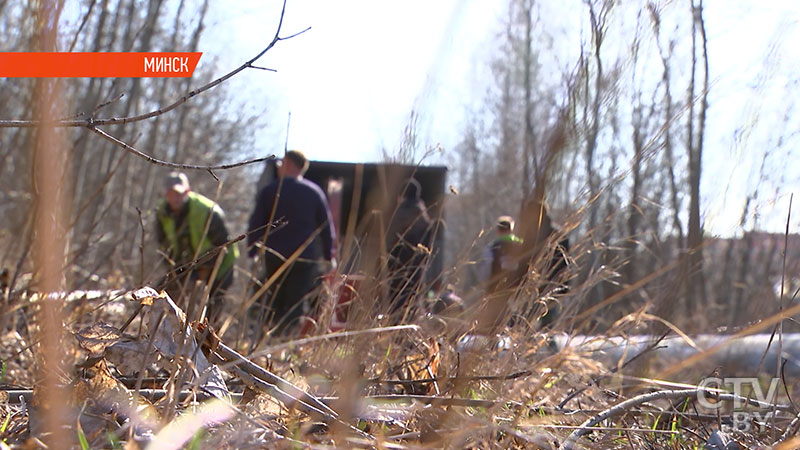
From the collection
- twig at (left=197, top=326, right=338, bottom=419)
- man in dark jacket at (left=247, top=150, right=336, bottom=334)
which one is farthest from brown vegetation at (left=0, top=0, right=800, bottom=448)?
man in dark jacket at (left=247, top=150, right=336, bottom=334)

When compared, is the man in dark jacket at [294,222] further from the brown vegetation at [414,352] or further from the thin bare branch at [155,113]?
the thin bare branch at [155,113]

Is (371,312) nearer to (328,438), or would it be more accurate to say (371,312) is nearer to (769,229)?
(328,438)

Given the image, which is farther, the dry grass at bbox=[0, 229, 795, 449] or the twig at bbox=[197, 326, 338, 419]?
the twig at bbox=[197, 326, 338, 419]

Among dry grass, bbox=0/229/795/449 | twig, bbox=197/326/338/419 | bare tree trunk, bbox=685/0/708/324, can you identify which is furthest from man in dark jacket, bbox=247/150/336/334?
twig, bbox=197/326/338/419

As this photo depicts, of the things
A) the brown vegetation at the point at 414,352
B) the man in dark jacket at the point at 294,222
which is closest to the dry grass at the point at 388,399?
the brown vegetation at the point at 414,352

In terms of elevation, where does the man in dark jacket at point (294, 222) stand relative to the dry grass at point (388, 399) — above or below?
above

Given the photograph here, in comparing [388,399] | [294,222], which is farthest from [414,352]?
[294,222]

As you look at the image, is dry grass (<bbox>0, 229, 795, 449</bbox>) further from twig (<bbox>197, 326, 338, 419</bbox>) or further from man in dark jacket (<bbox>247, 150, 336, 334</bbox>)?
man in dark jacket (<bbox>247, 150, 336, 334</bbox>)

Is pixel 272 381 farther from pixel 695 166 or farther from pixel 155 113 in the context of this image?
pixel 695 166

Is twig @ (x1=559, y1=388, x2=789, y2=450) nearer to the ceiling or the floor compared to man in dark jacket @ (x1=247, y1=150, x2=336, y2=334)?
nearer to the floor

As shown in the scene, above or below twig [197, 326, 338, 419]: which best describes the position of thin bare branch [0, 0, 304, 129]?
above

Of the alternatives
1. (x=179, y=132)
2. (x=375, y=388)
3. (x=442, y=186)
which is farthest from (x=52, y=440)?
(x=179, y=132)

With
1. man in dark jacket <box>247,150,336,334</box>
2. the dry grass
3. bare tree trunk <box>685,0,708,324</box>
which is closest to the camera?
the dry grass

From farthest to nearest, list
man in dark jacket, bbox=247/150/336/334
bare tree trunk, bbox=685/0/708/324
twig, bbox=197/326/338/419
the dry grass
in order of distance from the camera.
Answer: man in dark jacket, bbox=247/150/336/334 → bare tree trunk, bbox=685/0/708/324 → twig, bbox=197/326/338/419 → the dry grass
